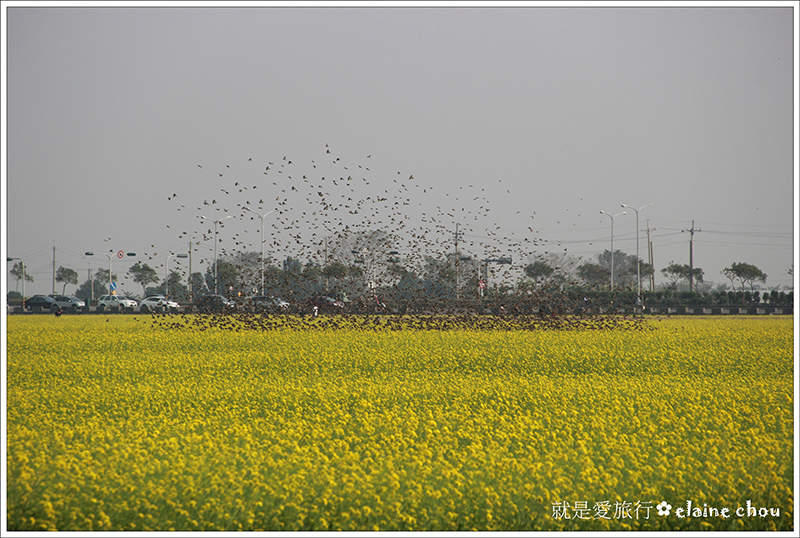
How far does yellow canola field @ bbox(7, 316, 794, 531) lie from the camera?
506cm

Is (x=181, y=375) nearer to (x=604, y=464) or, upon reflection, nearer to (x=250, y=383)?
(x=250, y=383)

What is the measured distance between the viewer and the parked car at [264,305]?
27359 mm

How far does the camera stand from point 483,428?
293 inches

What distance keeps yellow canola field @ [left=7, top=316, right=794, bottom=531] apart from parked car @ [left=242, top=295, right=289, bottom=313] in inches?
558

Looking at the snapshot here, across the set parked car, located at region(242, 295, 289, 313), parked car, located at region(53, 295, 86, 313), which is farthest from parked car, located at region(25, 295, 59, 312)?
parked car, located at region(242, 295, 289, 313)

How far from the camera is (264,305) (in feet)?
90.1

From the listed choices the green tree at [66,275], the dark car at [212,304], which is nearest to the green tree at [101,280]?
the green tree at [66,275]

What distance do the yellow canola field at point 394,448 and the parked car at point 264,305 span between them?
14162 mm

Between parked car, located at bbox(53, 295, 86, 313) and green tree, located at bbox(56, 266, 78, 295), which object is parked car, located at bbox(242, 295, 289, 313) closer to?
parked car, located at bbox(53, 295, 86, 313)

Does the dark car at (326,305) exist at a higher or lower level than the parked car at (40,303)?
higher

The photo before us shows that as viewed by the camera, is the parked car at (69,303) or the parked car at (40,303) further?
the parked car at (40,303)

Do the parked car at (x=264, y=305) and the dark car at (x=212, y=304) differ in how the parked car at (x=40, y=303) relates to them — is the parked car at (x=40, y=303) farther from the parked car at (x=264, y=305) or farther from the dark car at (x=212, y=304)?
the parked car at (x=264, y=305)

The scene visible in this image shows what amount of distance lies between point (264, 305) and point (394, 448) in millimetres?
21524

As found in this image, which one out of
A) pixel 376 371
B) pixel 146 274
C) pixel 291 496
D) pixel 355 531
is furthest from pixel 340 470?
pixel 146 274
